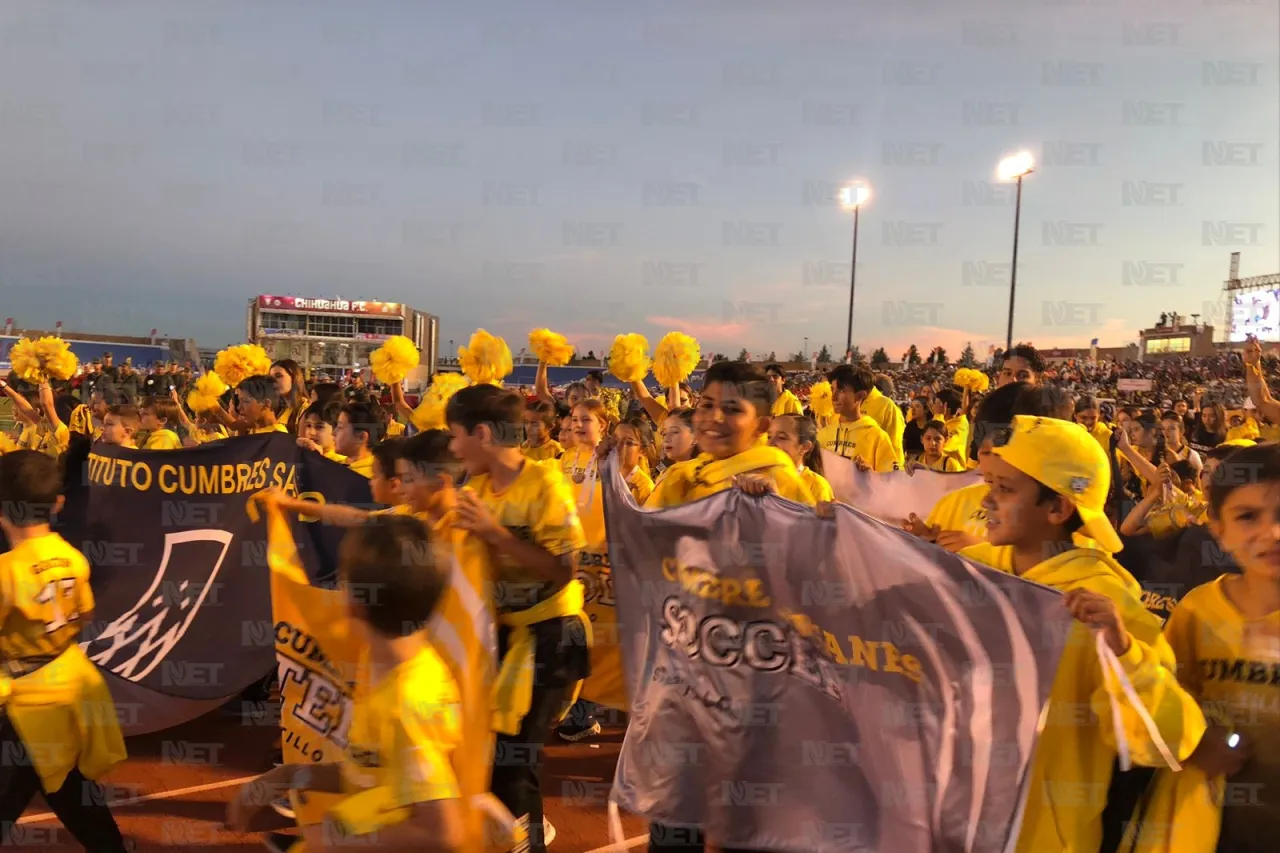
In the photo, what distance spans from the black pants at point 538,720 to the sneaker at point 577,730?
222cm

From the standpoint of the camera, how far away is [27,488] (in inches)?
133

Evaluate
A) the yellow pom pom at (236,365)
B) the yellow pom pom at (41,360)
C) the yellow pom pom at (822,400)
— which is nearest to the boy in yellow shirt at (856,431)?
the yellow pom pom at (822,400)

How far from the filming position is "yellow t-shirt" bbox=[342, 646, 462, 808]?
83.0 inches

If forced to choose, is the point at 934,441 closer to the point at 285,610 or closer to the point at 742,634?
the point at 742,634

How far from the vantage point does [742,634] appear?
3520 mm

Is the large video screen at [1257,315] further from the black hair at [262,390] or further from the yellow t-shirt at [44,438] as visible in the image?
the yellow t-shirt at [44,438]

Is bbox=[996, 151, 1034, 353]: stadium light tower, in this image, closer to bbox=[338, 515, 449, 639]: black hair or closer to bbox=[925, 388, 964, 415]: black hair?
bbox=[925, 388, 964, 415]: black hair

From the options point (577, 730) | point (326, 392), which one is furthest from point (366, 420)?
point (577, 730)

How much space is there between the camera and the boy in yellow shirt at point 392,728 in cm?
209

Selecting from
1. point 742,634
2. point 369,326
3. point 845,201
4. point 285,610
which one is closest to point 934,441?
point 742,634

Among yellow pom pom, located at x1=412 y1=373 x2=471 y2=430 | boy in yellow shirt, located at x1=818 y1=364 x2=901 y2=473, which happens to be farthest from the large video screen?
yellow pom pom, located at x1=412 y1=373 x2=471 y2=430

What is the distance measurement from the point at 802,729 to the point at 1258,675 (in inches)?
62.7

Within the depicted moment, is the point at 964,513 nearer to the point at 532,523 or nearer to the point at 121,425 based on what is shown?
the point at 532,523

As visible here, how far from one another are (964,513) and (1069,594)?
152 cm
